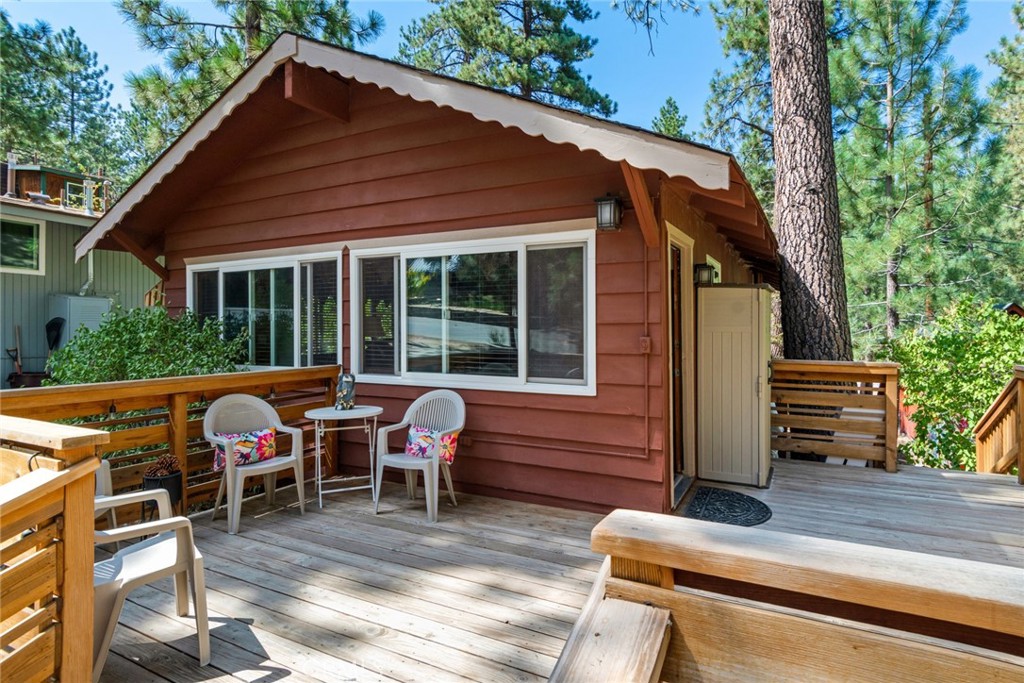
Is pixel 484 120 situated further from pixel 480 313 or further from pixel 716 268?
pixel 716 268

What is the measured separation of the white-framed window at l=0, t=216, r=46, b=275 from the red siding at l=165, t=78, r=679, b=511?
5534mm

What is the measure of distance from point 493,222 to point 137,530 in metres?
2.99

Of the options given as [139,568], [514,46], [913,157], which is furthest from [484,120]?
[514,46]

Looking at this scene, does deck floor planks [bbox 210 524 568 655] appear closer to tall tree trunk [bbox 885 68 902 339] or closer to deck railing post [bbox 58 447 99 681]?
deck railing post [bbox 58 447 99 681]

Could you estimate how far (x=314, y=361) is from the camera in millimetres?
5191

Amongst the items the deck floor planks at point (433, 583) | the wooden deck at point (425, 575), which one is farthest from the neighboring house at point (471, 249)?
the deck floor planks at point (433, 583)

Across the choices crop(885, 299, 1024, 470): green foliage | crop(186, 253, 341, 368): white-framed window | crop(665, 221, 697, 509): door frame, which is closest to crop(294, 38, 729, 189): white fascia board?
crop(665, 221, 697, 509): door frame

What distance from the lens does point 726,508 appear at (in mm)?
3846

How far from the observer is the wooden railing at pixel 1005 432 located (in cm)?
434

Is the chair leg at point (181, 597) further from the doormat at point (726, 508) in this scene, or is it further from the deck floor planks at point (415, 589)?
the doormat at point (726, 508)

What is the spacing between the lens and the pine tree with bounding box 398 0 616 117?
10.7 m

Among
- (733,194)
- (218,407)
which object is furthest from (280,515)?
(733,194)

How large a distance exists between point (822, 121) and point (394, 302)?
5.07 meters

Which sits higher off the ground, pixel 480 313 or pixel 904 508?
pixel 480 313
